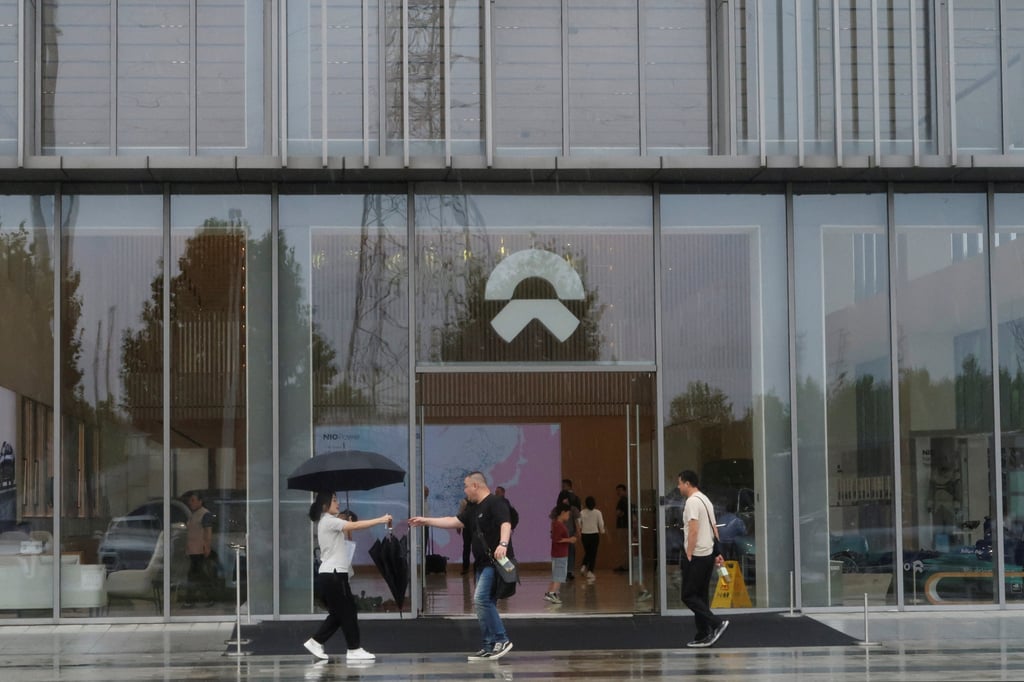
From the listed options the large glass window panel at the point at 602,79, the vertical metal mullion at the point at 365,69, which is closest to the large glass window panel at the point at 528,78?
the large glass window panel at the point at 602,79

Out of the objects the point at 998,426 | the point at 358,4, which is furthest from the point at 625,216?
the point at 998,426

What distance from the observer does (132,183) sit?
1734 centimetres

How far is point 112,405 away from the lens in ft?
56.3

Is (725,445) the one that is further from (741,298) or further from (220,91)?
(220,91)

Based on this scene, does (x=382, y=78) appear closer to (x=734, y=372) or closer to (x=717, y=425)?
(x=734, y=372)

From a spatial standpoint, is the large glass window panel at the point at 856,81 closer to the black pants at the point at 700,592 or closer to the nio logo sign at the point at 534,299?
the nio logo sign at the point at 534,299

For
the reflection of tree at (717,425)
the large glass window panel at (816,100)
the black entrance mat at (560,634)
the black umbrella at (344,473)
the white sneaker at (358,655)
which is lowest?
the black entrance mat at (560,634)

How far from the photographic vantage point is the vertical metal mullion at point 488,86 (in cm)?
1712

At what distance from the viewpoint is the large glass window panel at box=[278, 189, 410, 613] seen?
1731 cm

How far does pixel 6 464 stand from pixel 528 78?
8061mm

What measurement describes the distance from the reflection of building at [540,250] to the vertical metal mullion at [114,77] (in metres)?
0.04

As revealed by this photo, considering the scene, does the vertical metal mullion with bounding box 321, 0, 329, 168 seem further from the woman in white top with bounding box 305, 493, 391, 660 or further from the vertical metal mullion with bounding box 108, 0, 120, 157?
the woman in white top with bounding box 305, 493, 391, 660

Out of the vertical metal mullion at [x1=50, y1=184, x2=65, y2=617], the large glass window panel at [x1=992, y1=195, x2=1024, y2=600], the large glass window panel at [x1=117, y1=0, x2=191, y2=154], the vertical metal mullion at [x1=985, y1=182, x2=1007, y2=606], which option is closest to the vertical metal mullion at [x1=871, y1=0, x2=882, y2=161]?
the large glass window panel at [x1=992, y1=195, x2=1024, y2=600]

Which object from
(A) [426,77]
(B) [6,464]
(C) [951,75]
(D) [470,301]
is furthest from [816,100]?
(B) [6,464]
